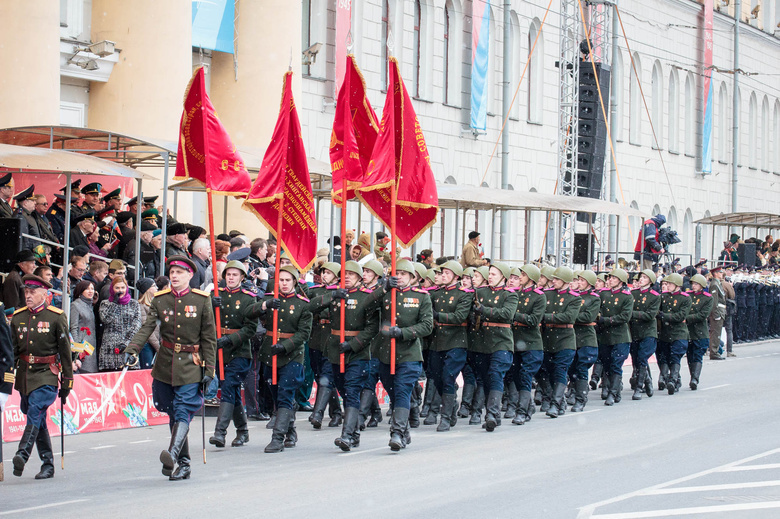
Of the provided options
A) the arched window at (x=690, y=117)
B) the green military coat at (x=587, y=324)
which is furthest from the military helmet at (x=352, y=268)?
the arched window at (x=690, y=117)

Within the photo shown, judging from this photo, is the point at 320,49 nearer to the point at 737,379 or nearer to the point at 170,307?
the point at 737,379

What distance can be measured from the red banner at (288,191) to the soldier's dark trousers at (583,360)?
4.43 m

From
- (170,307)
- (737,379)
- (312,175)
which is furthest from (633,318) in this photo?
(170,307)

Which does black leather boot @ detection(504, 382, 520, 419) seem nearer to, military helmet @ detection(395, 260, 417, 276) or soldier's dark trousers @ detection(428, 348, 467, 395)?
soldier's dark trousers @ detection(428, 348, 467, 395)

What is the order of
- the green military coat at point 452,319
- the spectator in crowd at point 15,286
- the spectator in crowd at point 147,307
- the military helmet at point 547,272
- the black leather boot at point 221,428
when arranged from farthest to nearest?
1. the military helmet at point 547,272
2. the spectator in crowd at point 147,307
3. the green military coat at point 452,319
4. the spectator in crowd at point 15,286
5. the black leather boot at point 221,428

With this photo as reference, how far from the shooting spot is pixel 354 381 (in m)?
12.1

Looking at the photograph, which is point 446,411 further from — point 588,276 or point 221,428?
point 588,276

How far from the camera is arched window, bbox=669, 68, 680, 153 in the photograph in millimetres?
46594

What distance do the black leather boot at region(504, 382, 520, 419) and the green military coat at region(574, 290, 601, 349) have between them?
1303mm

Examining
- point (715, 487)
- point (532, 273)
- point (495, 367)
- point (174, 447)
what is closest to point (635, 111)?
point (532, 273)

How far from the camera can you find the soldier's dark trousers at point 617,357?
55.4 ft

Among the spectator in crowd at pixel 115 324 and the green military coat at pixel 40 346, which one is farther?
the spectator in crowd at pixel 115 324

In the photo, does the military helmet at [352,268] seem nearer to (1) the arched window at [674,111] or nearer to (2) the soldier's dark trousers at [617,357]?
(2) the soldier's dark trousers at [617,357]

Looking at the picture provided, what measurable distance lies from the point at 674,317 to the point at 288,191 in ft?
24.3
